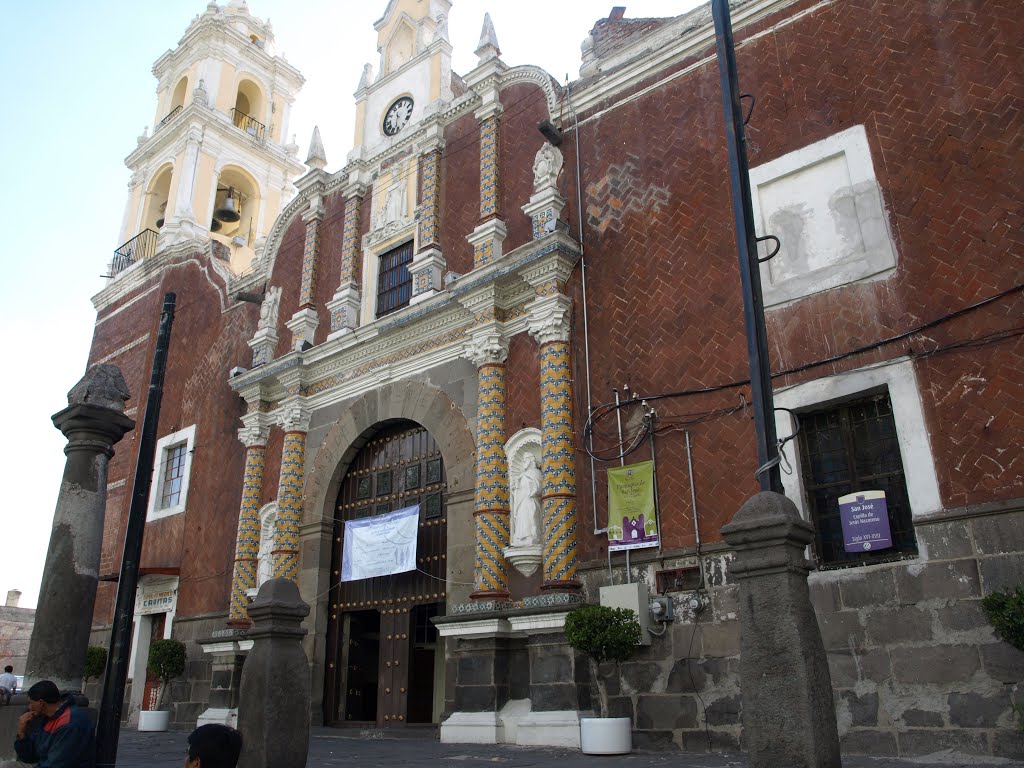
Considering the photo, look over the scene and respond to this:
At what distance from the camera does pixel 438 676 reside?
551 inches

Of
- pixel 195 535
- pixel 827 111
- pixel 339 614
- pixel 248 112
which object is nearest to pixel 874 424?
pixel 827 111

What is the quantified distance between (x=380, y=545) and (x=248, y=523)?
3703 millimetres

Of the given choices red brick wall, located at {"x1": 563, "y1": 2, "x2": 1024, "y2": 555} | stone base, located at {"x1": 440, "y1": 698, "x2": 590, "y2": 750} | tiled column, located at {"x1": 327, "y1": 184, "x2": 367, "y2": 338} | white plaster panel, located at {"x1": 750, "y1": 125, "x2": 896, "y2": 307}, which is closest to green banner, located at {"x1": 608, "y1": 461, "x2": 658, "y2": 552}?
red brick wall, located at {"x1": 563, "y1": 2, "x2": 1024, "y2": 555}

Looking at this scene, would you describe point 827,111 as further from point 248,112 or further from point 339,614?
point 248,112

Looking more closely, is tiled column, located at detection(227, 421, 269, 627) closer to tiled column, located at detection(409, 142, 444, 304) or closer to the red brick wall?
A: tiled column, located at detection(409, 142, 444, 304)

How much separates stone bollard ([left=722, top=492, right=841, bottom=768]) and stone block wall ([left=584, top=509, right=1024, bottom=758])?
Answer: 3.89m

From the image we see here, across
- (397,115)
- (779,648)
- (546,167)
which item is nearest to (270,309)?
(397,115)

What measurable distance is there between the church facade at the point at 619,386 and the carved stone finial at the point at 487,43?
0.06 meters

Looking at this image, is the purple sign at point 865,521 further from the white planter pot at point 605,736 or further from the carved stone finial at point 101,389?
the carved stone finial at point 101,389

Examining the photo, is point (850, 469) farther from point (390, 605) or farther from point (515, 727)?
point (390, 605)

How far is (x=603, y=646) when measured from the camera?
9.34 m

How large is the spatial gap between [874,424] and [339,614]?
8.99 m

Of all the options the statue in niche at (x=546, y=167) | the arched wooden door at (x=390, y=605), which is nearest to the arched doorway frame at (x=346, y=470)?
the arched wooden door at (x=390, y=605)

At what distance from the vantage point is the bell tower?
24062 millimetres
